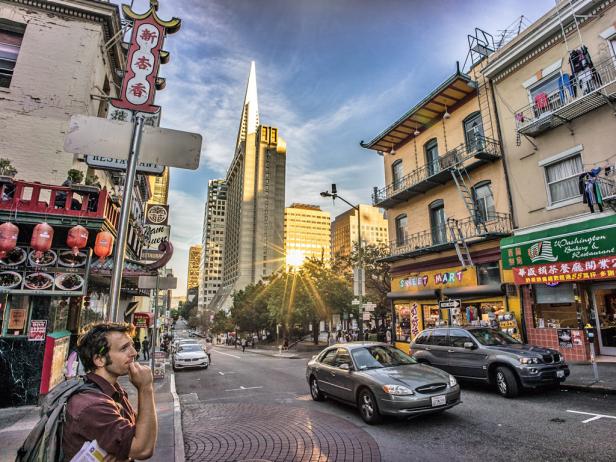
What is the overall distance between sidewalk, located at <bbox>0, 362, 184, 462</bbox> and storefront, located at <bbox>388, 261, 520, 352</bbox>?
1186cm

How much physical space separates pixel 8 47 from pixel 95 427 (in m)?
16.8

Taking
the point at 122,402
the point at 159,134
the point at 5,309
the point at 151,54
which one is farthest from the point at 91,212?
the point at 122,402

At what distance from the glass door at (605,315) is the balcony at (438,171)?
700cm

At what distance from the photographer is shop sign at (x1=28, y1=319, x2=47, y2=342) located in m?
9.41

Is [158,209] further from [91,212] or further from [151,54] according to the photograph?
[151,54]

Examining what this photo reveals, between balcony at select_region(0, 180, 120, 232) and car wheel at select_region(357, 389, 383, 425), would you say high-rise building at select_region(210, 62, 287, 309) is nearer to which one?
balcony at select_region(0, 180, 120, 232)

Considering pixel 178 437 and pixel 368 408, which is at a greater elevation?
pixel 368 408

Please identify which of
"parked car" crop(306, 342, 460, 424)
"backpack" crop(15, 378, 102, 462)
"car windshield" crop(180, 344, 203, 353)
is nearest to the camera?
"backpack" crop(15, 378, 102, 462)

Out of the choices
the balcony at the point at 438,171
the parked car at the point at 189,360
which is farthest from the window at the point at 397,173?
the parked car at the point at 189,360

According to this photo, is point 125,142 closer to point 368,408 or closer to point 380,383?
point 380,383

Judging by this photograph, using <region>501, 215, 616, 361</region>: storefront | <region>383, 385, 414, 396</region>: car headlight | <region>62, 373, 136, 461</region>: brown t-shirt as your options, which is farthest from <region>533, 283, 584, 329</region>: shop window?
<region>62, 373, 136, 461</region>: brown t-shirt

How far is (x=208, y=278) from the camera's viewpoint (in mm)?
170750

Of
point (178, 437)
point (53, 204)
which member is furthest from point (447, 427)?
point (53, 204)

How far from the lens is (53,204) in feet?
32.8
